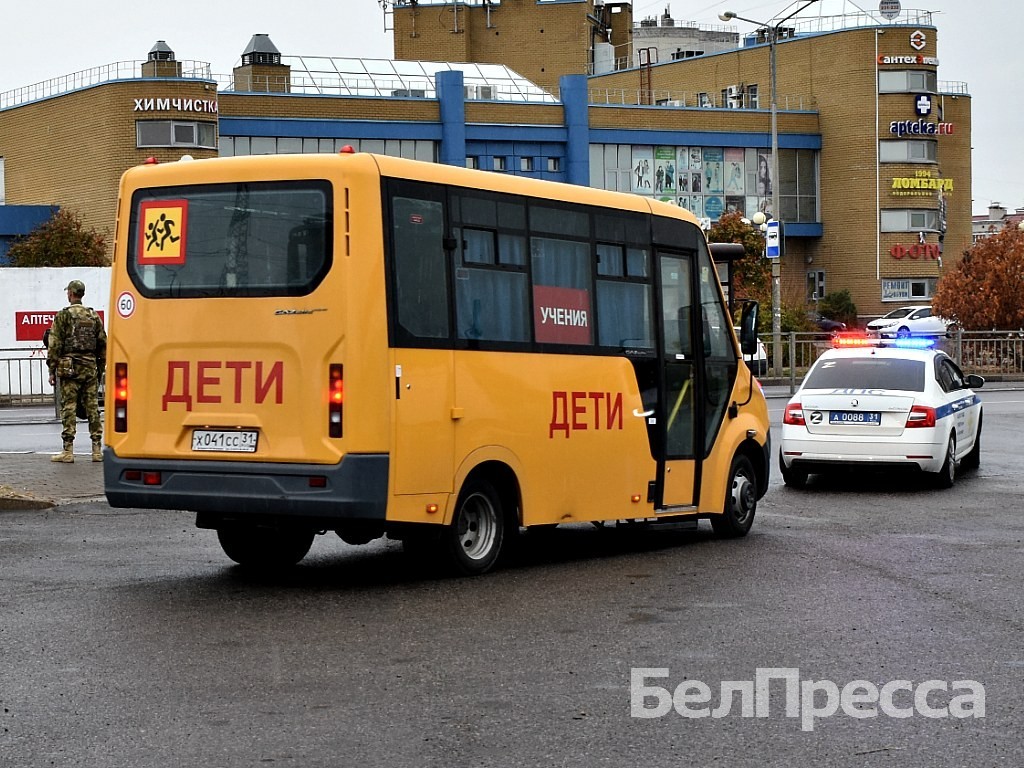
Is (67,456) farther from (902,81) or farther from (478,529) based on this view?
(902,81)

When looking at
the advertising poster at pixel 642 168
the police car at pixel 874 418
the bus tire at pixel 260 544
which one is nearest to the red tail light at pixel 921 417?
the police car at pixel 874 418

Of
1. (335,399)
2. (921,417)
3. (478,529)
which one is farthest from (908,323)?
(335,399)

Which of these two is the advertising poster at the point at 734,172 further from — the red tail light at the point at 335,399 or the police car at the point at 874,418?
the red tail light at the point at 335,399

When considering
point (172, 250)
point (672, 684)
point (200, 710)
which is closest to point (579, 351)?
point (172, 250)

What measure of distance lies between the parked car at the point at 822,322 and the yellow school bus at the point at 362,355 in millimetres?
58810

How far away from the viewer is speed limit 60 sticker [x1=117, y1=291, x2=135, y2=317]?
1062 centimetres

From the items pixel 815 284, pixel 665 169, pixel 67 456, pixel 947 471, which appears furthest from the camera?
pixel 815 284

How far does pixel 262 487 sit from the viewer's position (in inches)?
394

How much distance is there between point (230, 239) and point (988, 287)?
4486 cm

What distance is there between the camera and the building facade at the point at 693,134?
241 feet

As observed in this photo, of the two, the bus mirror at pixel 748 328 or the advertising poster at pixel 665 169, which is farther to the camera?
the advertising poster at pixel 665 169

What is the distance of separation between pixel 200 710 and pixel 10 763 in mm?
990

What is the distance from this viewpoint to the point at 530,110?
262ft

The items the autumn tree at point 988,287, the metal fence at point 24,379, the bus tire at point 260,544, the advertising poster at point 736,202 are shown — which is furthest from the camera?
the advertising poster at point 736,202
